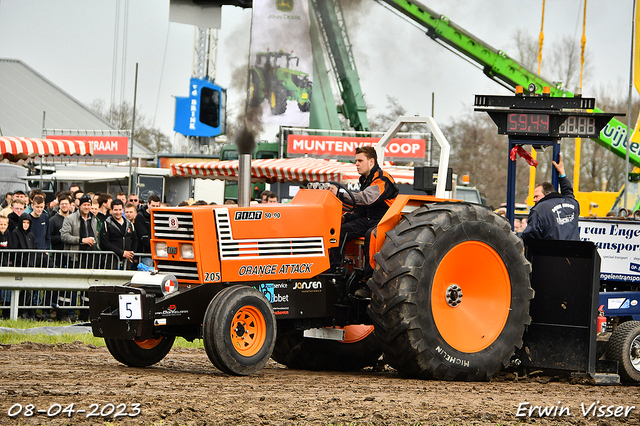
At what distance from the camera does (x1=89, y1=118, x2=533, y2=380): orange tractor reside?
6.43 meters

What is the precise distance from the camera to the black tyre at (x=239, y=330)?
20.4ft

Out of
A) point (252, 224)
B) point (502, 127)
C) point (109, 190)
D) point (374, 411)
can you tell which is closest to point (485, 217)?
point (502, 127)

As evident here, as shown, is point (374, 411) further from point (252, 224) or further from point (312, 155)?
point (312, 155)

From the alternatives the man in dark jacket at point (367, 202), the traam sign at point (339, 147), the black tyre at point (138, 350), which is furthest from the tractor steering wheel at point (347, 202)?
the traam sign at point (339, 147)

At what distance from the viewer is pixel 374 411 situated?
512 centimetres

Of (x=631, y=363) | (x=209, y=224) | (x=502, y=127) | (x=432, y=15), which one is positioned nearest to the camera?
(x=209, y=224)

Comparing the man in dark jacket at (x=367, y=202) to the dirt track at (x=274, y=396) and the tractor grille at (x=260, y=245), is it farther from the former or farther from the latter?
the dirt track at (x=274, y=396)

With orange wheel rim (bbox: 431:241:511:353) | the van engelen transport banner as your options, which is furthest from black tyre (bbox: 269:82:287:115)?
the van engelen transport banner

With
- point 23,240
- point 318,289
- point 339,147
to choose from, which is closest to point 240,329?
point 318,289

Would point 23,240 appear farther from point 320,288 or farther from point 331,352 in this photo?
point 320,288

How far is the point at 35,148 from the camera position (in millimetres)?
14430

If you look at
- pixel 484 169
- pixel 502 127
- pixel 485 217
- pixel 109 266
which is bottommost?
pixel 109 266

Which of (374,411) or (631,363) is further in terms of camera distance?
(631,363)

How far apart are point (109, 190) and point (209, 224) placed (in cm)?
2254
